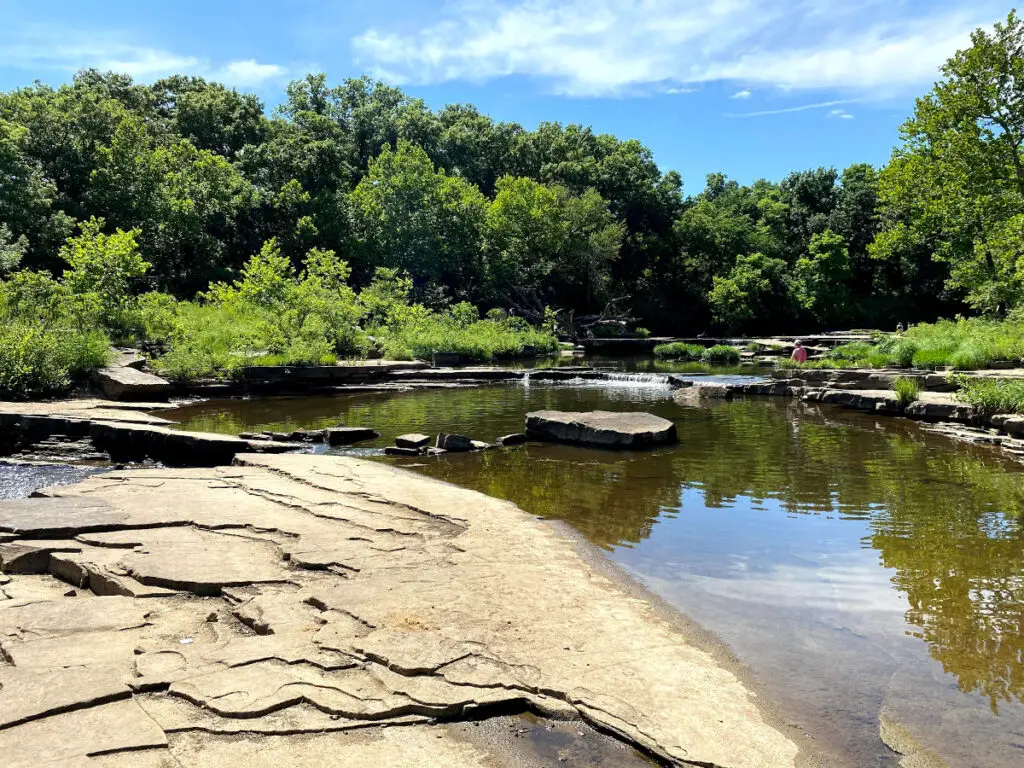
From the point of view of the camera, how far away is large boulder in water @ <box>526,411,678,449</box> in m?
12.0

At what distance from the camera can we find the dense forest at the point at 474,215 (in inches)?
1006

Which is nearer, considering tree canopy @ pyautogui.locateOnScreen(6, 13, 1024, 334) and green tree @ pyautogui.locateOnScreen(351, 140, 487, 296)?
tree canopy @ pyautogui.locateOnScreen(6, 13, 1024, 334)

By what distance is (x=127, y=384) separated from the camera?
1584 cm

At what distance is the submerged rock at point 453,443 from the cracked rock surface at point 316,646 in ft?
16.9

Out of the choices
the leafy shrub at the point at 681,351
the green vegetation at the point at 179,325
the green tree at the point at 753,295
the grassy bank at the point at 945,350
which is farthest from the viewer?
the green tree at the point at 753,295

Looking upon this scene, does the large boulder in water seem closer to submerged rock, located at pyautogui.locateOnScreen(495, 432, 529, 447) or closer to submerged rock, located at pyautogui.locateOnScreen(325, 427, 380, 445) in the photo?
submerged rock, located at pyautogui.locateOnScreen(495, 432, 529, 447)

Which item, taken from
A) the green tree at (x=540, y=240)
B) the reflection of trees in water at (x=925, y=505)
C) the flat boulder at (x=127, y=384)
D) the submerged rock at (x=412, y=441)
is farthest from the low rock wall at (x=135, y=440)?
the green tree at (x=540, y=240)

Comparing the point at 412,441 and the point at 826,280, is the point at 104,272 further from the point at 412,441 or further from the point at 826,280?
the point at 826,280

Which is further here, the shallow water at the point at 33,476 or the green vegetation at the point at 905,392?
the green vegetation at the point at 905,392

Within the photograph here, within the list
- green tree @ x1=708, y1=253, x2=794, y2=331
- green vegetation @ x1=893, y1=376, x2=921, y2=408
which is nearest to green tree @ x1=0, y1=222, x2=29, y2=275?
green vegetation @ x1=893, y1=376, x2=921, y2=408

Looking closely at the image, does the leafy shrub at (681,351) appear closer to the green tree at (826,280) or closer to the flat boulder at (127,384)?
the green tree at (826,280)

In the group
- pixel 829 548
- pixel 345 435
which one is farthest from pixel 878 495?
pixel 345 435

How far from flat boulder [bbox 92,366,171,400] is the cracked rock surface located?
33.2ft

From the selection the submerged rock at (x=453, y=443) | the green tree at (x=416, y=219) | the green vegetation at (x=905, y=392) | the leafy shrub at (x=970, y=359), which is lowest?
the submerged rock at (x=453, y=443)
